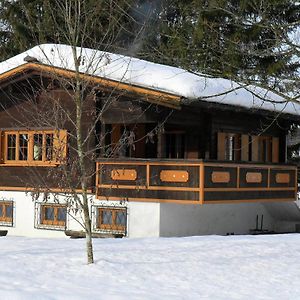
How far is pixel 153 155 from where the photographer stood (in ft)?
68.0

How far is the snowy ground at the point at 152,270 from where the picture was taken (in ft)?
31.1

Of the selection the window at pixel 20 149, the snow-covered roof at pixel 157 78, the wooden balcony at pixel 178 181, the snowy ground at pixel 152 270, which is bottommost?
the snowy ground at pixel 152 270

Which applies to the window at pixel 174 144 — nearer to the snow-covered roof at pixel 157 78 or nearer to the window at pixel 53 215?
the snow-covered roof at pixel 157 78

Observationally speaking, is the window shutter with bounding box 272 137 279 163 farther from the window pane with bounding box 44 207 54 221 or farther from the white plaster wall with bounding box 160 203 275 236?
the window pane with bounding box 44 207 54 221

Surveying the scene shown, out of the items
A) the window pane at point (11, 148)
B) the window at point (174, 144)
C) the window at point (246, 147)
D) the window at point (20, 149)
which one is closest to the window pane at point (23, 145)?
the window at point (20, 149)

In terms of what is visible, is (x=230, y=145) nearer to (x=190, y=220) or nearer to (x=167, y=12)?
(x=190, y=220)

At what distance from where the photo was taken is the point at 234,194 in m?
17.7

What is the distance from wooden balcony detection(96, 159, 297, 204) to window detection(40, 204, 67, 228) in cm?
172

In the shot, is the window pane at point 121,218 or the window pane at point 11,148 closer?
the window pane at point 121,218

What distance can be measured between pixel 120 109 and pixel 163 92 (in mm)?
2169

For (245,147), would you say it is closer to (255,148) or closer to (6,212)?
(255,148)

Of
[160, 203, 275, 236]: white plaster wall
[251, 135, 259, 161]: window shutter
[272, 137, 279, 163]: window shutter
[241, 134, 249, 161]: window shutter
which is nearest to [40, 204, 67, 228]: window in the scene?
[160, 203, 275, 236]: white plaster wall

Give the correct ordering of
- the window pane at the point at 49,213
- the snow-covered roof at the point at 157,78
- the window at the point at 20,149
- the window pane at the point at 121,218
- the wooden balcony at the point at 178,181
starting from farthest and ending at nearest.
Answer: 1. the window at the point at 20,149
2. the window pane at the point at 49,213
3. the window pane at the point at 121,218
4. the wooden balcony at the point at 178,181
5. the snow-covered roof at the point at 157,78

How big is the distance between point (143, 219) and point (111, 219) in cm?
111
